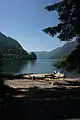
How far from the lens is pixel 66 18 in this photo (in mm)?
20516

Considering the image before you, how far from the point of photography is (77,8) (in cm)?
1936

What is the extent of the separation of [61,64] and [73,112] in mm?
10291

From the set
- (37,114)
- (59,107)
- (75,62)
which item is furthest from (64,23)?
(37,114)

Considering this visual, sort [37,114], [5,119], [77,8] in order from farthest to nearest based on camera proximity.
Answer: [77,8]
[37,114]
[5,119]

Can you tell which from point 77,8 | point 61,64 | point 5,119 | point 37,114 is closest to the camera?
point 5,119

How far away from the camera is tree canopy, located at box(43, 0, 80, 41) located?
19641mm

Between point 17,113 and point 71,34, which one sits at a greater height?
point 71,34

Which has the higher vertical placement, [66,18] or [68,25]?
[66,18]

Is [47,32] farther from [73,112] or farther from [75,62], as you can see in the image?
[73,112]

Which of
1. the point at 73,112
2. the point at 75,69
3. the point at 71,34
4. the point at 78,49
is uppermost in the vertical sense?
the point at 71,34

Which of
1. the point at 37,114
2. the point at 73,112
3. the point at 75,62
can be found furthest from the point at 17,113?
the point at 75,62

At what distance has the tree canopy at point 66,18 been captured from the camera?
1964 cm

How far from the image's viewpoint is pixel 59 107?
39.1 feet

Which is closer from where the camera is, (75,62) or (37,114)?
(37,114)
